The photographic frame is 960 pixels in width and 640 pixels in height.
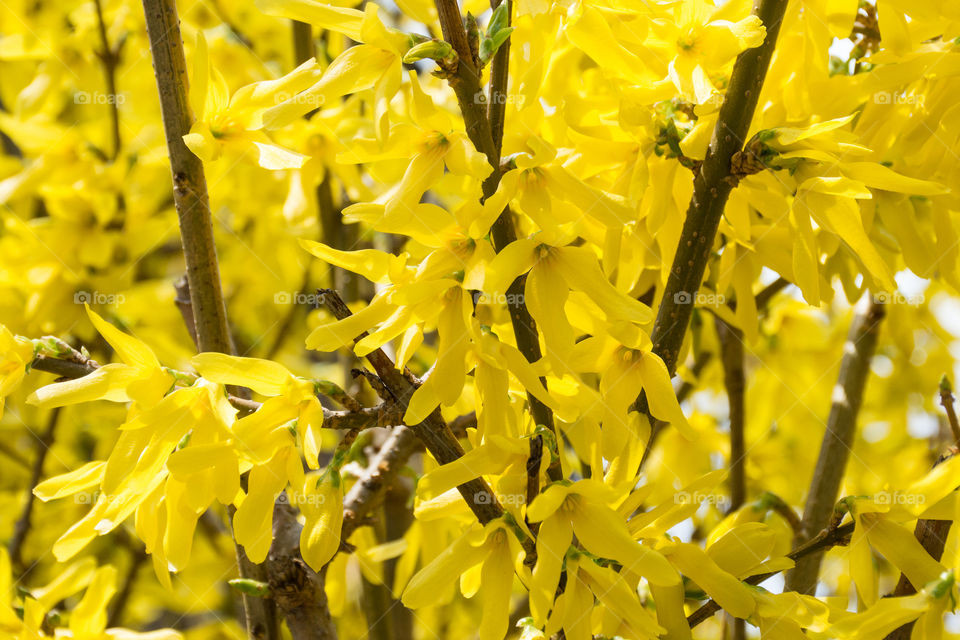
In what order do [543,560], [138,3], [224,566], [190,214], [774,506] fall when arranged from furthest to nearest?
1. [224,566]
2. [138,3]
3. [774,506]
4. [190,214]
5. [543,560]

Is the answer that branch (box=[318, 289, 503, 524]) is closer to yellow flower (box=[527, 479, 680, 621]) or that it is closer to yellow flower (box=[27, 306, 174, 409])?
yellow flower (box=[527, 479, 680, 621])

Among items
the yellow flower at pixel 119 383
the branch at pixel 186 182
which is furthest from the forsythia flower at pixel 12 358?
the branch at pixel 186 182

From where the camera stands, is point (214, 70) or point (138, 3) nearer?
point (214, 70)

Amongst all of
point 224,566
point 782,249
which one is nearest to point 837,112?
point 782,249

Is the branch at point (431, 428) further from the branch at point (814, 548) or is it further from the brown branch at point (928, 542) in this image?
the brown branch at point (928, 542)

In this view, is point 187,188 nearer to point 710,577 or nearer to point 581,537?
point 581,537

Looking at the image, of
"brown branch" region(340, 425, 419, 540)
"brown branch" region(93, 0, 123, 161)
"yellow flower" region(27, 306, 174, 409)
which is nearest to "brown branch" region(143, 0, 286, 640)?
"brown branch" region(340, 425, 419, 540)

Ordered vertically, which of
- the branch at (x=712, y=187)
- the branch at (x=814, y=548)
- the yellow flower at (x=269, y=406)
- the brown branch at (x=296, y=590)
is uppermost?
the branch at (x=712, y=187)

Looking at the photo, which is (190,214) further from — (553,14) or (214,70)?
(553,14)
